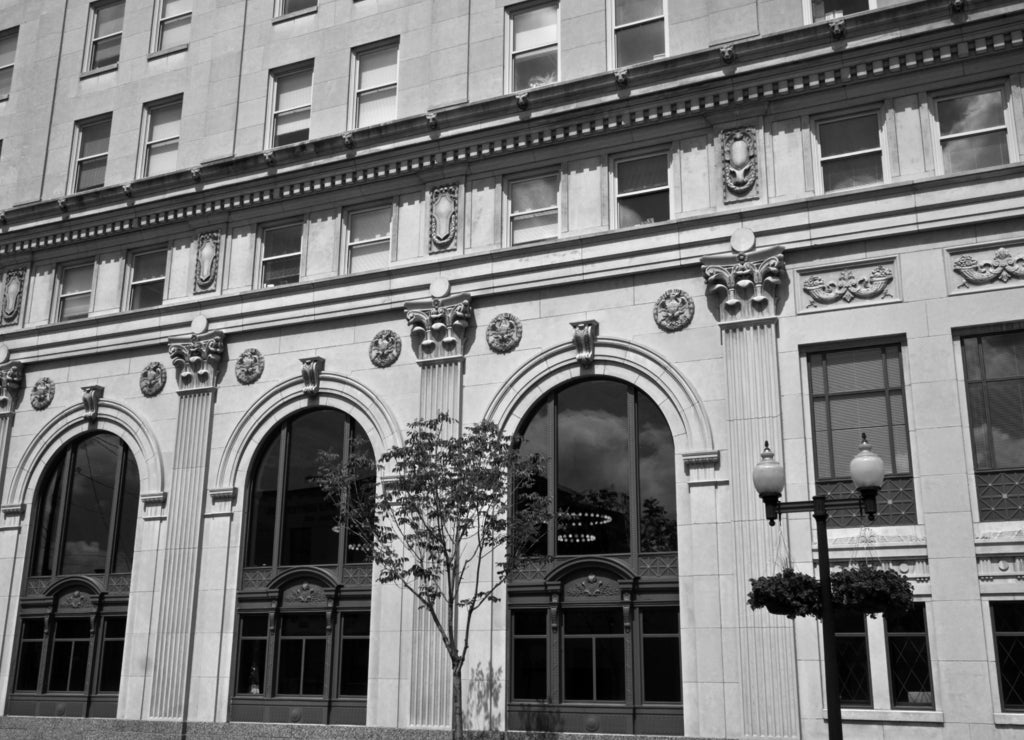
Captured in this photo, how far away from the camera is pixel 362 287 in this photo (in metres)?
27.3

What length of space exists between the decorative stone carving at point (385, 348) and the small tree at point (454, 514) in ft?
10.2

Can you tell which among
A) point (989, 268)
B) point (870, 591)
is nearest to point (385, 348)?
point (989, 268)

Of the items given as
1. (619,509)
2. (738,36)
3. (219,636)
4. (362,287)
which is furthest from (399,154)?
(219,636)

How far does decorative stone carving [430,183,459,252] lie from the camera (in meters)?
26.7

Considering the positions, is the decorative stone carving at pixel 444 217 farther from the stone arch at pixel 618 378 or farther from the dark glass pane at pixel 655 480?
the dark glass pane at pixel 655 480

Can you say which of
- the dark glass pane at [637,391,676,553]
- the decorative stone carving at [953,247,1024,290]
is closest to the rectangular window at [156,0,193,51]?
the dark glass pane at [637,391,676,553]

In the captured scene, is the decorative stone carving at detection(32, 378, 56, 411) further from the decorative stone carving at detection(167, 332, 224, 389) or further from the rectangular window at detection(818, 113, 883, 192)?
the rectangular window at detection(818, 113, 883, 192)

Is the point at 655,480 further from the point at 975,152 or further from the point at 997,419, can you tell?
the point at 975,152

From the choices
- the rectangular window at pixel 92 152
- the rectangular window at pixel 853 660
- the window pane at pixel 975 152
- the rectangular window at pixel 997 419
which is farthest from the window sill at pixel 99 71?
the rectangular window at pixel 853 660

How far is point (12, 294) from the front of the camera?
33156 millimetres

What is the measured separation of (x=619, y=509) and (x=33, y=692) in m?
17.2

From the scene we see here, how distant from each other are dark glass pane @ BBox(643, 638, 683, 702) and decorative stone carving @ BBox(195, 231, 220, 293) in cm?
1547

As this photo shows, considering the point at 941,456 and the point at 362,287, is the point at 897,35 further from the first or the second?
the point at 362,287

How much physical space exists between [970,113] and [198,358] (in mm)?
19762
